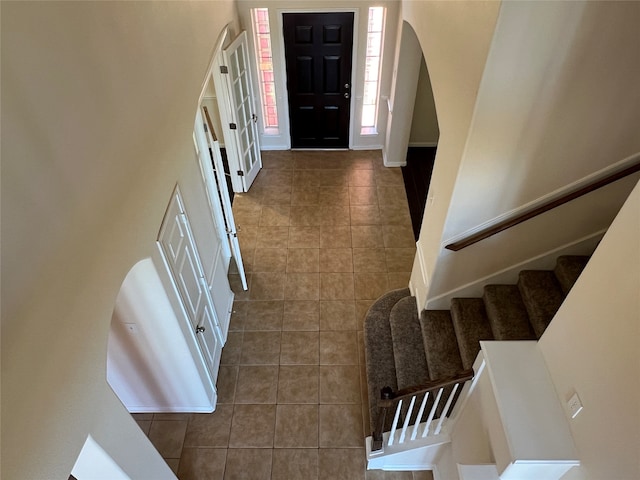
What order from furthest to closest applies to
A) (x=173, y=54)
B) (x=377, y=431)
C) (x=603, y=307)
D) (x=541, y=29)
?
1. (x=377, y=431)
2. (x=173, y=54)
3. (x=541, y=29)
4. (x=603, y=307)

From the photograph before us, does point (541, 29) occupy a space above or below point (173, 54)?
above

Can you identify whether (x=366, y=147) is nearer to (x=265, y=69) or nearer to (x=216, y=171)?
(x=265, y=69)

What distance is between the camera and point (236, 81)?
5.41 meters

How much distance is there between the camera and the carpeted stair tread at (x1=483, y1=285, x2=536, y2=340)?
3.51 meters

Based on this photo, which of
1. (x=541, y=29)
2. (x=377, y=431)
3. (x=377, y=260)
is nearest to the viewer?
(x=541, y=29)

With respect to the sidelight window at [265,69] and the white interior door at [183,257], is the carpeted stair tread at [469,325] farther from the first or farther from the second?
the sidelight window at [265,69]

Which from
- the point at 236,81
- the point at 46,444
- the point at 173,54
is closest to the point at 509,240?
the point at 173,54

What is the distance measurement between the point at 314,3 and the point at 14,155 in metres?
4.93

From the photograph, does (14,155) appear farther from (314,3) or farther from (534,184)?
(314,3)

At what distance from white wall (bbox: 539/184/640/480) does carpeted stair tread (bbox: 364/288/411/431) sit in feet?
6.38

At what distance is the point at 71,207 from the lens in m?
1.87

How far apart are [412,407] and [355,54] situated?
15.1 ft

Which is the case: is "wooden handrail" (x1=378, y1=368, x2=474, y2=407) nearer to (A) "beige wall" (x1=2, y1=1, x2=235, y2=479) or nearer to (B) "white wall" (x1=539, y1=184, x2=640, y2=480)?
(B) "white wall" (x1=539, y1=184, x2=640, y2=480)

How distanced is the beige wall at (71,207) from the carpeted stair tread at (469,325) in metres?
2.41
